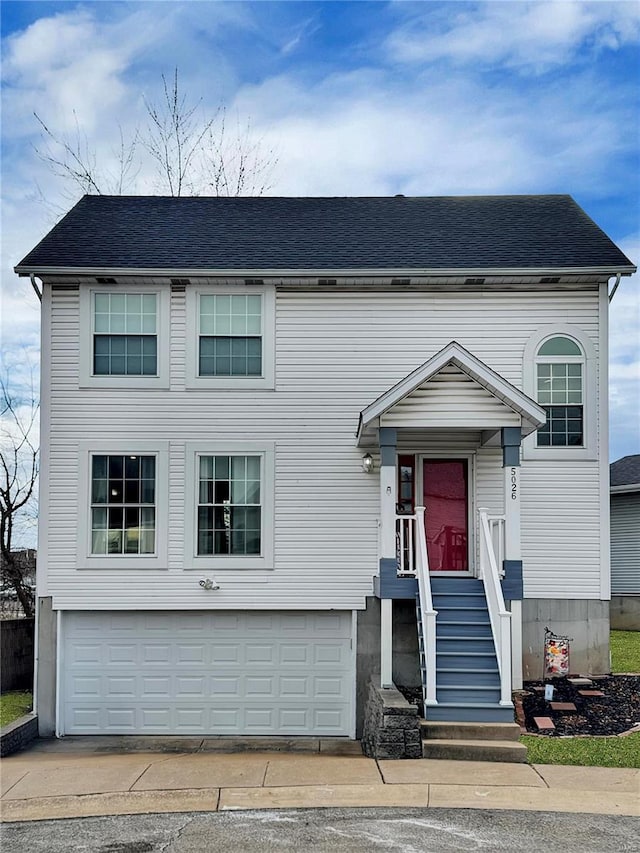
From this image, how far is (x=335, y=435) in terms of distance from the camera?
38.8 ft

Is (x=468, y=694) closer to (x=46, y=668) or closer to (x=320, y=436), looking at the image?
(x=320, y=436)

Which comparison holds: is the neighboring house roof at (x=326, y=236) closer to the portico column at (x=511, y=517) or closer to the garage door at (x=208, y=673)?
the portico column at (x=511, y=517)

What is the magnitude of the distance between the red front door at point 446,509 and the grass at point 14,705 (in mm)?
6216

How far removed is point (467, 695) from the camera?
9.03 metres

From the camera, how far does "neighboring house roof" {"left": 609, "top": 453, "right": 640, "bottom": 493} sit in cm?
1933

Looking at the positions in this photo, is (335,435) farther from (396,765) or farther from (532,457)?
(396,765)

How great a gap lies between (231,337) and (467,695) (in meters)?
5.94

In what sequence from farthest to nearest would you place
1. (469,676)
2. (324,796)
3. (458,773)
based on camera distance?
(469,676) → (458,773) → (324,796)

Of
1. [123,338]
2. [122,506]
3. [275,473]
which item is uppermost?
[123,338]

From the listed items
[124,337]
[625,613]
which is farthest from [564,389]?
[625,613]

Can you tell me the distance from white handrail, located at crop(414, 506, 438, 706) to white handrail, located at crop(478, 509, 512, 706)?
0.74 meters

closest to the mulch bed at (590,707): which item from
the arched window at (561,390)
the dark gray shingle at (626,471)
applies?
the arched window at (561,390)

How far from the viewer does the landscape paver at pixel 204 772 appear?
794 cm

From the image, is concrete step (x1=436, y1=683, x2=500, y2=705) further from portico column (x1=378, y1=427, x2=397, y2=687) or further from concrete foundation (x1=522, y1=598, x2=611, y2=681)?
concrete foundation (x1=522, y1=598, x2=611, y2=681)
